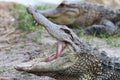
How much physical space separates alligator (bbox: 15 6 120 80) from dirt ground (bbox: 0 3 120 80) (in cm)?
90

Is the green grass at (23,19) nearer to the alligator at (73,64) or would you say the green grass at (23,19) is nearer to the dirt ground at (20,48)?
the dirt ground at (20,48)

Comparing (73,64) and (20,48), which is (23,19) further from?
(73,64)

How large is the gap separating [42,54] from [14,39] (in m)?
1.45

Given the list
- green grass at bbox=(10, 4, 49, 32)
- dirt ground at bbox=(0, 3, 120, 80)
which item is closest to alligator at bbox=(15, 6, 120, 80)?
dirt ground at bbox=(0, 3, 120, 80)

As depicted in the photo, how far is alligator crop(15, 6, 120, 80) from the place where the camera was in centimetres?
480

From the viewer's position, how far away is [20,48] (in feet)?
24.7

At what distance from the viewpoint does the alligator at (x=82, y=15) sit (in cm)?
929

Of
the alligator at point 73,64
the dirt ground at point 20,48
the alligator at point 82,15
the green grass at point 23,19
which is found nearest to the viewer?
the alligator at point 73,64

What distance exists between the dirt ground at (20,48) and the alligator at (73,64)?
0.90 metres

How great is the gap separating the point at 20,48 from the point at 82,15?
8.30 ft

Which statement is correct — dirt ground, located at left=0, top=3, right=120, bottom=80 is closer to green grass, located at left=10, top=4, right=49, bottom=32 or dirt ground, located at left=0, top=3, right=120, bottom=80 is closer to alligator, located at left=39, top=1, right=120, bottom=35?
green grass, located at left=10, top=4, right=49, bottom=32

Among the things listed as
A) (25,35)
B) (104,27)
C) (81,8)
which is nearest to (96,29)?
(104,27)

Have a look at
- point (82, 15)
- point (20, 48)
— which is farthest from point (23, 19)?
point (20, 48)

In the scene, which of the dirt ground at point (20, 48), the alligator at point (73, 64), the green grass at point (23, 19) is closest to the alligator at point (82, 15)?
the green grass at point (23, 19)
